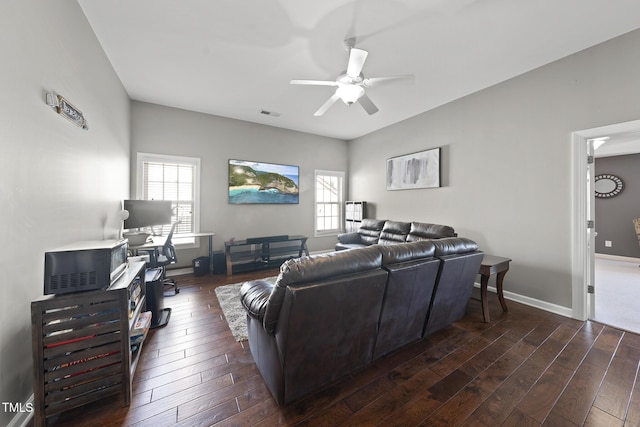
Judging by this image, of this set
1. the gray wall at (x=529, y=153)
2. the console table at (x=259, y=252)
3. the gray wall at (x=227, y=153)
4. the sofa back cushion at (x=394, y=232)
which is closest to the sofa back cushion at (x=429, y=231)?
the sofa back cushion at (x=394, y=232)

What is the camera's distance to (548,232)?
289cm

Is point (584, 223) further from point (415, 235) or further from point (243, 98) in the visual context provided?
point (243, 98)

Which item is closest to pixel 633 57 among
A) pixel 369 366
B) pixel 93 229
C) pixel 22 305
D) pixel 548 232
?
pixel 548 232

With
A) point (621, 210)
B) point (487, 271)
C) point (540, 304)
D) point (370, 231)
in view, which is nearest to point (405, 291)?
point (487, 271)

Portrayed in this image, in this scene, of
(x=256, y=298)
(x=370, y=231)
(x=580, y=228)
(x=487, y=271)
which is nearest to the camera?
(x=256, y=298)

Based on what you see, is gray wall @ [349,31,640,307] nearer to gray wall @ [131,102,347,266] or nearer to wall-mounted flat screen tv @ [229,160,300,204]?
gray wall @ [131,102,347,266]

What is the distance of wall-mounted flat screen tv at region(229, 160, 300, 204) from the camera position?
4.77 meters

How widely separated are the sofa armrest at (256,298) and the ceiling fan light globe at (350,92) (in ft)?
6.87

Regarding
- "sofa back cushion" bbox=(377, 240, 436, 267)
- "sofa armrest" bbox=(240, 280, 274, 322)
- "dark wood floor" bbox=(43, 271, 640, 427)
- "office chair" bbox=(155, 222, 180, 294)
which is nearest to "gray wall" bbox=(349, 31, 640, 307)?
"dark wood floor" bbox=(43, 271, 640, 427)

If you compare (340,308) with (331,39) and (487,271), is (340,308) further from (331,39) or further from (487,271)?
(331,39)

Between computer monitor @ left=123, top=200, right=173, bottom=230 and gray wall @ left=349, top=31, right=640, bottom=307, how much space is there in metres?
4.43

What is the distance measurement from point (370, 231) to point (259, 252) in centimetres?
235

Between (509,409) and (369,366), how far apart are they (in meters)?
0.90

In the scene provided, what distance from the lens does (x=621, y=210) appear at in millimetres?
5375
